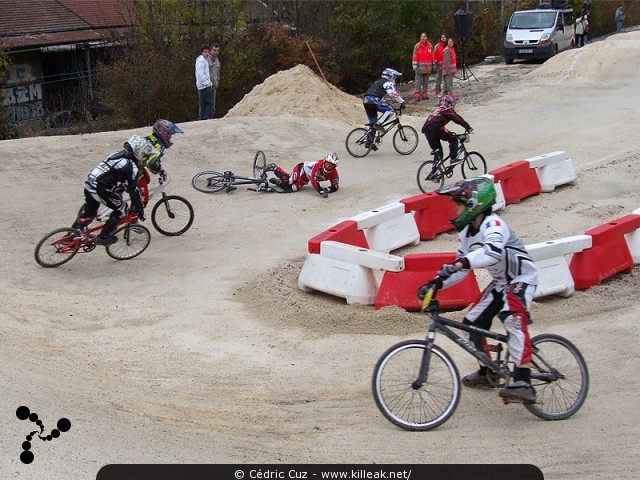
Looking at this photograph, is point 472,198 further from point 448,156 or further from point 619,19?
point 619,19

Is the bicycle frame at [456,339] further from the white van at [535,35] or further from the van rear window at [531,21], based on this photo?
the van rear window at [531,21]

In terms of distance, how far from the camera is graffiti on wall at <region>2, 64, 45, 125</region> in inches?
1024

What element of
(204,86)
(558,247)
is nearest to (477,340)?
(558,247)

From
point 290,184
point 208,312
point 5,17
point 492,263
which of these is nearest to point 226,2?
point 5,17

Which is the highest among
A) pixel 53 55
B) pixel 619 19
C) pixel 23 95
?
pixel 53 55

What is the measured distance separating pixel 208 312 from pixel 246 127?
10852mm

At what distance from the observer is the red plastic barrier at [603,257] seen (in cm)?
1023

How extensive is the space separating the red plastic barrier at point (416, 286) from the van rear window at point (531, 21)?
2743 cm

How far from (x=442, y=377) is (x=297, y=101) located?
1637 cm

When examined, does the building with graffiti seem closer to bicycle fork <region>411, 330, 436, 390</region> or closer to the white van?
the white van

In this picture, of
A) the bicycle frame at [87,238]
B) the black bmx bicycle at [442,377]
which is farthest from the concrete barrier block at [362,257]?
the bicycle frame at [87,238]

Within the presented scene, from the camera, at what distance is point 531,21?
34500 millimetres

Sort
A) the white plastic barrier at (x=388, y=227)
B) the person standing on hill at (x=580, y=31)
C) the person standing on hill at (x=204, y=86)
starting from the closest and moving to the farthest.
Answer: the white plastic barrier at (x=388, y=227), the person standing on hill at (x=204, y=86), the person standing on hill at (x=580, y=31)

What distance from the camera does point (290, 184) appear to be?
15836mm
